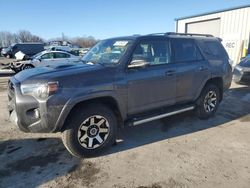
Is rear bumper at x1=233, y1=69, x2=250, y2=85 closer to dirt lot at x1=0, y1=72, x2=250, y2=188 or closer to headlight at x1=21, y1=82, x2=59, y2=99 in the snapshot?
dirt lot at x1=0, y1=72, x2=250, y2=188

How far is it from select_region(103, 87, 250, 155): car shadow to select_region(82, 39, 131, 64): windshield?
1.53 meters

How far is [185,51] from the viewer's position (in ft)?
15.4

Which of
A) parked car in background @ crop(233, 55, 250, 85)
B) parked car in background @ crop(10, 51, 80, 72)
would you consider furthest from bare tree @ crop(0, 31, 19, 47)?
parked car in background @ crop(233, 55, 250, 85)

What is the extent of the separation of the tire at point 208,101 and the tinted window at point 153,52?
1.47m

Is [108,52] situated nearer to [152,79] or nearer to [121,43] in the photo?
[121,43]

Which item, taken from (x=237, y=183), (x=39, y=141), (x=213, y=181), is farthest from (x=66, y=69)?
(x=237, y=183)

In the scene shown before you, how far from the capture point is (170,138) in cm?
433

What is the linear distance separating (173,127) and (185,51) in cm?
167

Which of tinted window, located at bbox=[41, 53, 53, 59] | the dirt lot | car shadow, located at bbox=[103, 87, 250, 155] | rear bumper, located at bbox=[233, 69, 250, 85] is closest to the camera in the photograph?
the dirt lot

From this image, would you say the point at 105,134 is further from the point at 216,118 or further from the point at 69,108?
the point at 216,118

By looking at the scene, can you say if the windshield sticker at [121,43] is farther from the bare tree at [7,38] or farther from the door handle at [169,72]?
the bare tree at [7,38]

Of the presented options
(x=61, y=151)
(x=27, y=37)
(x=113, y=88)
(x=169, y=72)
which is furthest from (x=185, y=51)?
(x=27, y=37)

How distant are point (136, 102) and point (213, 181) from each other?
171 centimetres

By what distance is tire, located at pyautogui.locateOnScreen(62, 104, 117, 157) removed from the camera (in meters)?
3.37
